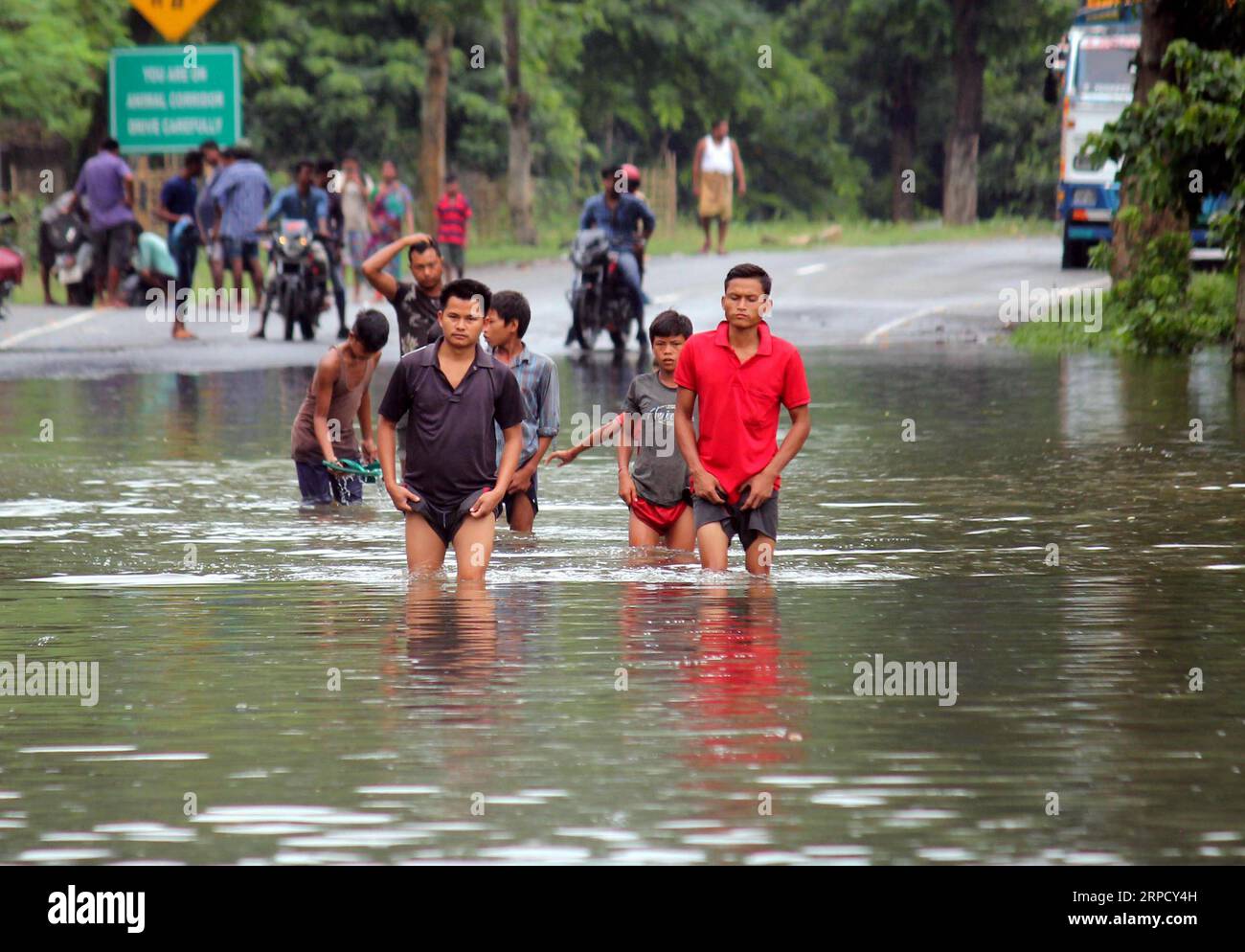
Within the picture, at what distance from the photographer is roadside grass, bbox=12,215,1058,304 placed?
45.3 meters

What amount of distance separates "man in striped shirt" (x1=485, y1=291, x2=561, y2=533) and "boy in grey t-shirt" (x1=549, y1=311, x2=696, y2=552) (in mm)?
304

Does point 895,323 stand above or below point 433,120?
below

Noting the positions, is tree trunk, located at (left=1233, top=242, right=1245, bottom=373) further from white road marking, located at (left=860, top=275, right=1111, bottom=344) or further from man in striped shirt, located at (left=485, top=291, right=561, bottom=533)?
man in striped shirt, located at (left=485, top=291, right=561, bottom=533)

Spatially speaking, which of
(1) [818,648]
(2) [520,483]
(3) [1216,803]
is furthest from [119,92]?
(3) [1216,803]

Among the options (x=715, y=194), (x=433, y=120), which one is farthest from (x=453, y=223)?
(x=433, y=120)

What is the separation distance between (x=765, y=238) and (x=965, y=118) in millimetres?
12627

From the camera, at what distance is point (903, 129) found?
69062mm

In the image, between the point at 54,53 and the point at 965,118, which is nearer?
the point at 54,53

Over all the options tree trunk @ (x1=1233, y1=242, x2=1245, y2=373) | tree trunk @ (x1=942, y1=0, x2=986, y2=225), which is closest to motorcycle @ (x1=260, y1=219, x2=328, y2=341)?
tree trunk @ (x1=1233, y1=242, x2=1245, y2=373)

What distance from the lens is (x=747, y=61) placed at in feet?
222

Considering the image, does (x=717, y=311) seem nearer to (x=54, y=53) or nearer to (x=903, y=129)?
(x=54, y=53)

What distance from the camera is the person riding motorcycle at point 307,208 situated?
2717 cm

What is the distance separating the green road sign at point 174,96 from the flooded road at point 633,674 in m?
15.7
